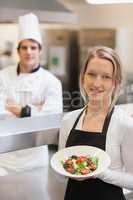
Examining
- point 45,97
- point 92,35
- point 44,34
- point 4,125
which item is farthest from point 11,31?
point 4,125

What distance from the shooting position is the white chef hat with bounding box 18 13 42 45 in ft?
4.64

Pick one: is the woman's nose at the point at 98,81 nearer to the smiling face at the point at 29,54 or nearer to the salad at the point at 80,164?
the salad at the point at 80,164

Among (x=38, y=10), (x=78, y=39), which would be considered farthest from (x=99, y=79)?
(x=78, y=39)

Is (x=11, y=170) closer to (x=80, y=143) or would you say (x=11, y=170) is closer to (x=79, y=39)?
(x=80, y=143)

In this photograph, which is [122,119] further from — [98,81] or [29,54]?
[29,54]

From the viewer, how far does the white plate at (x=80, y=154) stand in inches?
23.8

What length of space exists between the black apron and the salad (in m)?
0.03

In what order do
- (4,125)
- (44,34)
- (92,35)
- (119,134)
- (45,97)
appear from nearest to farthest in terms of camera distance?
(119,134) < (4,125) < (45,97) < (92,35) < (44,34)

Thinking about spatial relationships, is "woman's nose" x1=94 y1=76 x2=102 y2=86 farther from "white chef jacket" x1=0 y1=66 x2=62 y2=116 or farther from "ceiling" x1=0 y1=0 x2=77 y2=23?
"ceiling" x1=0 y1=0 x2=77 y2=23

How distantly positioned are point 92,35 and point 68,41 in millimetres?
237

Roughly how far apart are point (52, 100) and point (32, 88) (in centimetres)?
18

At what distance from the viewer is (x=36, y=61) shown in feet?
4.84

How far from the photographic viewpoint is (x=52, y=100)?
1.26 m

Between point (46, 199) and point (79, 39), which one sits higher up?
point (79, 39)
